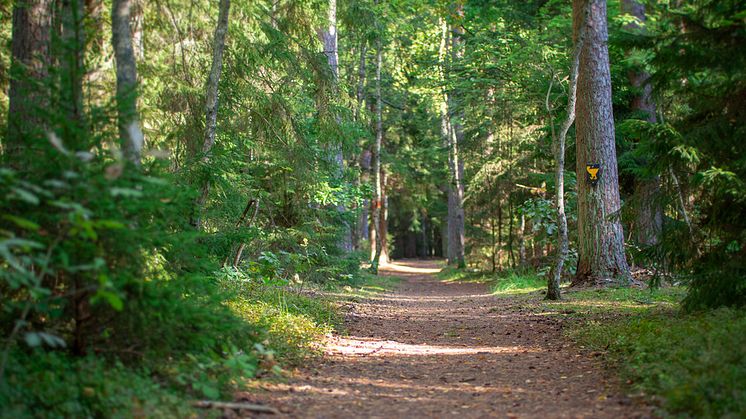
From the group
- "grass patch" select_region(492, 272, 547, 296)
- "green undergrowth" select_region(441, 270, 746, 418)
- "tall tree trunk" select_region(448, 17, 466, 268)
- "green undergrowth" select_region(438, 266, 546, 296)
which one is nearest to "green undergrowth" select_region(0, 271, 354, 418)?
"green undergrowth" select_region(441, 270, 746, 418)

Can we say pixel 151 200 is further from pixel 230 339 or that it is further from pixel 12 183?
pixel 230 339

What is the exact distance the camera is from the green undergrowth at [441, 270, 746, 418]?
4500 mm

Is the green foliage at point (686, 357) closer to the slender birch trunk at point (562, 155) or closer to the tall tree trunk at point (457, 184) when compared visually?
the slender birch trunk at point (562, 155)

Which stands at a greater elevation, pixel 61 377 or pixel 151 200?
pixel 151 200

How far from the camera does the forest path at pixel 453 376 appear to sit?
5.34 meters

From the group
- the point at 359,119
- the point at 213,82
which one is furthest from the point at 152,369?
the point at 359,119

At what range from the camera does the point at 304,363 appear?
709cm

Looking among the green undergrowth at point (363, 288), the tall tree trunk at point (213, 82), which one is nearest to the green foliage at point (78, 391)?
the tall tree trunk at point (213, 82)

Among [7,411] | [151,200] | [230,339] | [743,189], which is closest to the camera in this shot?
[7,411]

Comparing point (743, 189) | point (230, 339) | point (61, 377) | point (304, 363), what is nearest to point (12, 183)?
point (61, 377)

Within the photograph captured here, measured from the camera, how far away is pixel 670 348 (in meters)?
6.07

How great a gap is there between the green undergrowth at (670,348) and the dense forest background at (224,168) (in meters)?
0.80

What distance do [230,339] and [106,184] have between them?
2109 millimetres

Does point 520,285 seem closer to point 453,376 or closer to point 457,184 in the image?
point 453,376
